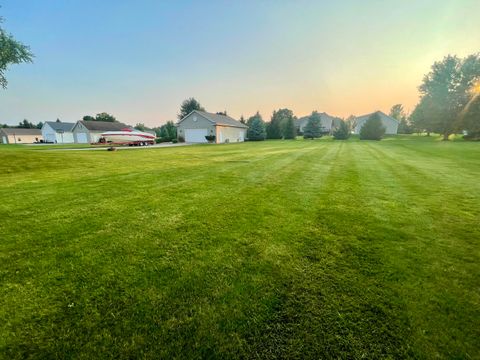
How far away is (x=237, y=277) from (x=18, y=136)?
99.1 m

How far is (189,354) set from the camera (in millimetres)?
1746

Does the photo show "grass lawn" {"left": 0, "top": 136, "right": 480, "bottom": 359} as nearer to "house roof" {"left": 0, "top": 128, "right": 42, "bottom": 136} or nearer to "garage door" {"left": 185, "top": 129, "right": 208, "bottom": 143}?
"garage door" {"left": 185, "top": 129, "right": 208, "bottom": 143}

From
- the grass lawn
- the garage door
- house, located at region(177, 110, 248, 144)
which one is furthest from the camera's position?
the garage door

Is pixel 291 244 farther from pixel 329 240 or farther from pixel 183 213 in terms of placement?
pixel 183 213

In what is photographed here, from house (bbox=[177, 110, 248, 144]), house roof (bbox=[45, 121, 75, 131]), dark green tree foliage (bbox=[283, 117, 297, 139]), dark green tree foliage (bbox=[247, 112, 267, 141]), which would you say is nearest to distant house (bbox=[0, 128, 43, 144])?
house roof (bbox=[45, 121, 75, 131])

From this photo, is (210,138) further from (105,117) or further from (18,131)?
(18,131)

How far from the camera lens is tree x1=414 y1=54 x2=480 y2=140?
35.9 metres

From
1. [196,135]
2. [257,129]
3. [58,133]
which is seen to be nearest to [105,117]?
[58,133]

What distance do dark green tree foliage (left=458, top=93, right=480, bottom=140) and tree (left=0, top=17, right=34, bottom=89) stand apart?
5452 cm

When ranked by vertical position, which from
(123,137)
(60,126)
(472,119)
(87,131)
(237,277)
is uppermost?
(60,126)

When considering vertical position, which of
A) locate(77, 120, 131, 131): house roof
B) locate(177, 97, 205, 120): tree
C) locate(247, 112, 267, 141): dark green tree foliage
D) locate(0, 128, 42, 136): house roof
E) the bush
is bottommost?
the bush

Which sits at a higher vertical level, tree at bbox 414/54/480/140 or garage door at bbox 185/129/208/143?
tree at bbox 414/54/480/140

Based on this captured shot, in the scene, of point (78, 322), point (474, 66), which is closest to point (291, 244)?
point (78, 322)

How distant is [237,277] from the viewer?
103 inches
